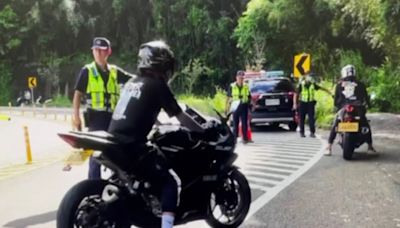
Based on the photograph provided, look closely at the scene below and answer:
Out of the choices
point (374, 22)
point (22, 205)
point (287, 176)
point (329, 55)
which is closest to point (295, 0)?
point (329, 55)

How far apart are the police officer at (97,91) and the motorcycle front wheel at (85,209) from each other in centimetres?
204

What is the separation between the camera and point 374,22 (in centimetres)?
2164

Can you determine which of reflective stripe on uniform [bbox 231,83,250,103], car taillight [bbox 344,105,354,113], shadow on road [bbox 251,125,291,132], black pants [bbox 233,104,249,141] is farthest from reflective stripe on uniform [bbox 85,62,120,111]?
shadow on road [bbox 251,125,291,132]

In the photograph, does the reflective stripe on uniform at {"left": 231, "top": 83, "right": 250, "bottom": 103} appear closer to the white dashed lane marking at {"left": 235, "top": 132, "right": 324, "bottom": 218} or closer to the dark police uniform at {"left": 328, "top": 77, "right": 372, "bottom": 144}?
the white dashed lane marking at {"left": 235, "top": 132, "right": 324, "bottom": 218}

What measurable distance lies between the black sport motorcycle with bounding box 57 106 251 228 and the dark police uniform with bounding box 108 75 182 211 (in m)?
0.10

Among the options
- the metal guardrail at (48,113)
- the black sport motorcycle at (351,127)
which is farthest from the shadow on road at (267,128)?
the metal guardrail at (48,113)

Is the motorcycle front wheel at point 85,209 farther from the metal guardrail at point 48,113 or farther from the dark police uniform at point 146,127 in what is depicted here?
the metal guardrail at point 48,113

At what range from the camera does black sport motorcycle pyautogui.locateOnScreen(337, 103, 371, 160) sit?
36.3 ft

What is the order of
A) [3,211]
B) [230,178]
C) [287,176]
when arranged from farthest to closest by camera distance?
[287,176] → [3,211] → [230,178]

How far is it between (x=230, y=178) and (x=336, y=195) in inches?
92.3

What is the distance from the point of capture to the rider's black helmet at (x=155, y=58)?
16.9 feet

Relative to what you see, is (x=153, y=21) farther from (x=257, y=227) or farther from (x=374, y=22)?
(x=257, y=227)

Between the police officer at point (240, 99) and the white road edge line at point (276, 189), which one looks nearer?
the white road edge line at point (276, 189)

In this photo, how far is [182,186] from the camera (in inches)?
213
